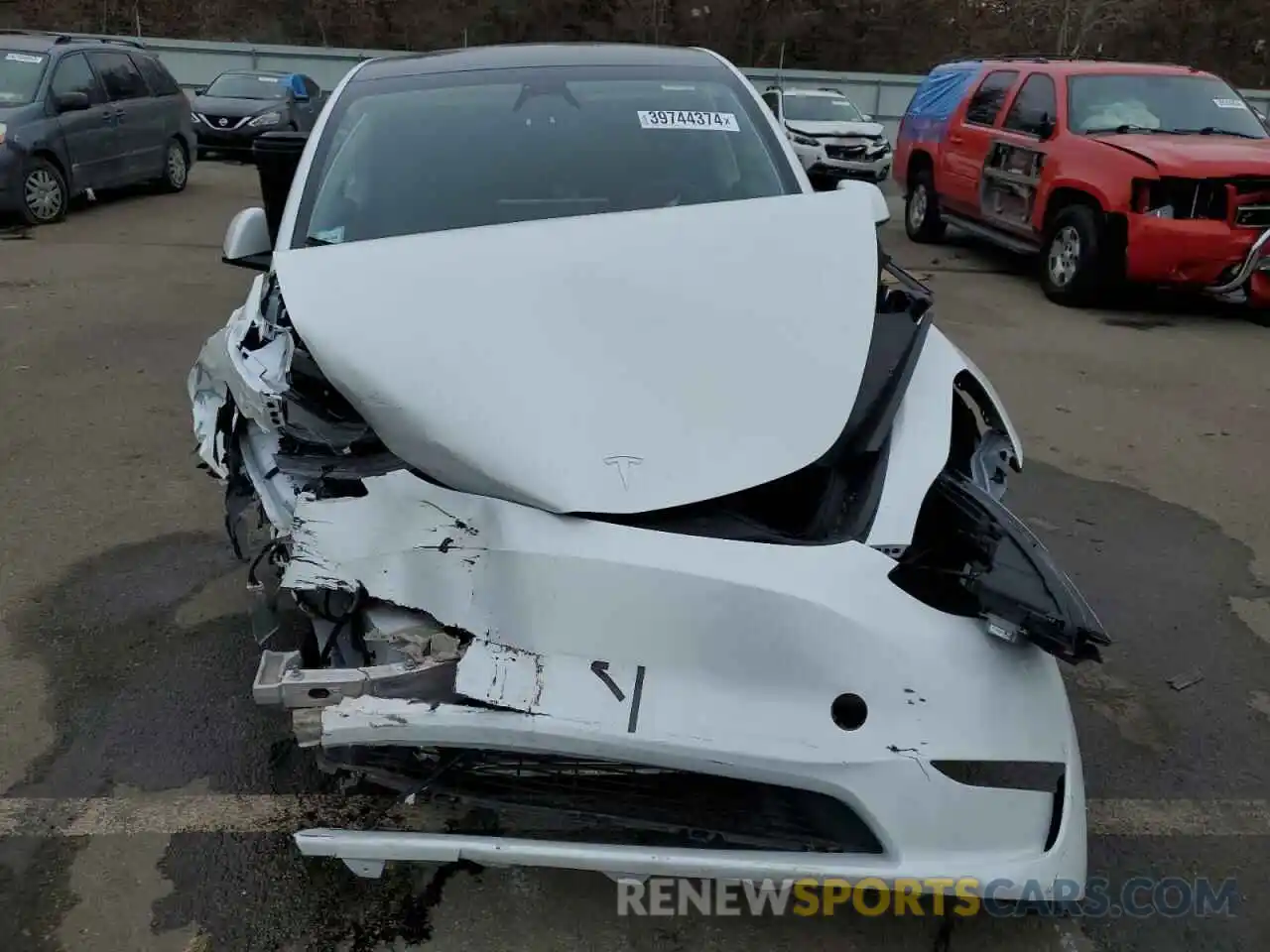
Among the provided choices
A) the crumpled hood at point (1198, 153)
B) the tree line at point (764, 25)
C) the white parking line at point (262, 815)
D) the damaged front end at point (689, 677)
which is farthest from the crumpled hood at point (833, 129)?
the tree line at point (764, 25)

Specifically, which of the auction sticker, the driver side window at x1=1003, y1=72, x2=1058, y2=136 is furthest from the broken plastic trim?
the driver side window at x1=1003, y1=72, x2=1058, y2=136

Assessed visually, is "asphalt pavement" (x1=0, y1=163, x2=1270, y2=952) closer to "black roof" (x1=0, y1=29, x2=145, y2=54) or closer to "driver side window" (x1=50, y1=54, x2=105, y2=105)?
"driver side window" (x1=50, y1=54, x2=105, y2=105)

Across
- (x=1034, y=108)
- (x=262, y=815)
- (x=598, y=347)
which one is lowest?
(x=262, y=815)

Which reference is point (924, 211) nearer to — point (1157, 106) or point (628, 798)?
point (1157, 106)

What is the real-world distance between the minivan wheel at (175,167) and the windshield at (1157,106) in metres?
9.83

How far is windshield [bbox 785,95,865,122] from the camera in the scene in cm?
1537

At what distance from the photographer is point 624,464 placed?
2156mm

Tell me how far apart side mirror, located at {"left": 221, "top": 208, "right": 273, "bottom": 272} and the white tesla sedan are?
2.25ft

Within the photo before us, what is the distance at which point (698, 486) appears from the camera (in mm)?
2145

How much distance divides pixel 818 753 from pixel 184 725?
196cm

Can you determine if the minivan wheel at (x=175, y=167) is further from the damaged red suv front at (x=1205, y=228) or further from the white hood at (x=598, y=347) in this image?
the white hood at (x=598, y=347)

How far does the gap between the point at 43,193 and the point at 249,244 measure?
26.8 feet

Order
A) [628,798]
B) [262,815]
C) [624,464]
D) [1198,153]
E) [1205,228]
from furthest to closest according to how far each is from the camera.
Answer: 1. [1198,153]
2. [1205,228]
3. [262,815]
4. [624,464]
5. [628,798]

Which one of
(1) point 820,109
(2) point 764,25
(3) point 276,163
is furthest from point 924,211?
(2) point 764,25
